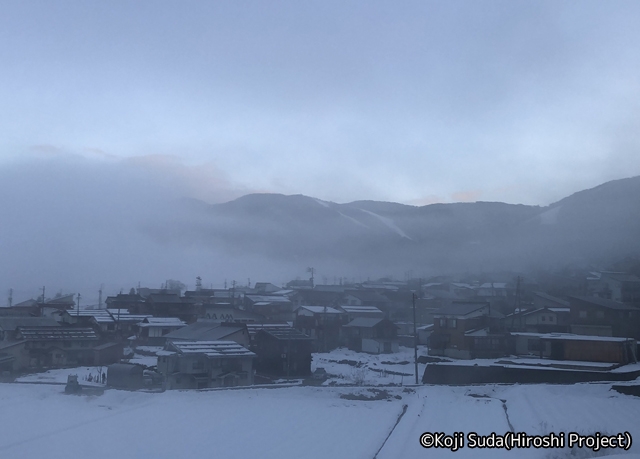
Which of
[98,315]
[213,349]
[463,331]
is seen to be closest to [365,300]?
[463,331]

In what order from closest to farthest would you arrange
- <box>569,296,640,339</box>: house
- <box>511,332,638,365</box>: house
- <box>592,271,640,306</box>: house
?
1. <box>511,332,638,365</box>: house
2. <box>569,296,640,339</box>: house
3. <box>592,271,640,306</box>: house

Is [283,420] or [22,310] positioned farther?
[22,310]

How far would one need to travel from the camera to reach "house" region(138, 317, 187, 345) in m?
26.5

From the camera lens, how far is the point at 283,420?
10320mm

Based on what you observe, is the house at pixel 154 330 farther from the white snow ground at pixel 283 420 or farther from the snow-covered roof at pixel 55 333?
the white snow ground at pixel 283 420

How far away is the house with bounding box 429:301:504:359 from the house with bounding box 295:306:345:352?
21.0 feet

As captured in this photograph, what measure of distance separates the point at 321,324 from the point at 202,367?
44.4 ft

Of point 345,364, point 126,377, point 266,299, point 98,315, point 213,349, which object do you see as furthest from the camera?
point 266,299

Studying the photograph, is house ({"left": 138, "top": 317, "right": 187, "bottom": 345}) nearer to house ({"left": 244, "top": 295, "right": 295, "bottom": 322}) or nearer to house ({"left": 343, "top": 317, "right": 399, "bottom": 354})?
house ({"left": 244, "top": 295, "right": 295, "bottom": 322})

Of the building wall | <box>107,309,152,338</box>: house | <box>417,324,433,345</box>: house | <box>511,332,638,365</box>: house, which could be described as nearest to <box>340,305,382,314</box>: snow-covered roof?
<box>417,324,433,345</box>: house

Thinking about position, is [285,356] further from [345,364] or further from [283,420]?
[283,420]

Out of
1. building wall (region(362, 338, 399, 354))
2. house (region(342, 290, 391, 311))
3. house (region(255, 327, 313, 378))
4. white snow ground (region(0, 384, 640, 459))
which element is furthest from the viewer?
house (region(342, 290, 391, 311))

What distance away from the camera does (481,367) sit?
674 inches

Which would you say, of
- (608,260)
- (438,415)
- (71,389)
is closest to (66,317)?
(71,389)
